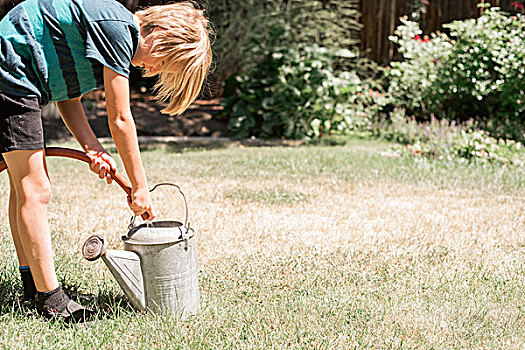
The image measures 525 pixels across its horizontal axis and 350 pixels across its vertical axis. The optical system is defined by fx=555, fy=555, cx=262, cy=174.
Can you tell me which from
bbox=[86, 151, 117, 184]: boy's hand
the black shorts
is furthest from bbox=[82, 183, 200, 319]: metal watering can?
the black shorts

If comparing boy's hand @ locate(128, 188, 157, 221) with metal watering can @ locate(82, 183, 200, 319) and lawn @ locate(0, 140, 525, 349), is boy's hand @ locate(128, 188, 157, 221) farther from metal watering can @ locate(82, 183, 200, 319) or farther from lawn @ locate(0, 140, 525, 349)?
lawn @ locate(0, 140, 525, 349)

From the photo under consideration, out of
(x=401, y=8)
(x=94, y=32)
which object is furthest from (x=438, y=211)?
(x=401, y=8)

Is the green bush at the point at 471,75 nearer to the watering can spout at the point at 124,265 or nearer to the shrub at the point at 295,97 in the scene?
the shrub at the point at 295,97

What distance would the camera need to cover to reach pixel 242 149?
6414 millimetres

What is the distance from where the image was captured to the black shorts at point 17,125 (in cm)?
189

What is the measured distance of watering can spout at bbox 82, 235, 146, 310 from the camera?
1897 mm

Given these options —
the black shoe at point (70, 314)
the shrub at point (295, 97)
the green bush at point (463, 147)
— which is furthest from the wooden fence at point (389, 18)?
the black shoe at point (70, 314)

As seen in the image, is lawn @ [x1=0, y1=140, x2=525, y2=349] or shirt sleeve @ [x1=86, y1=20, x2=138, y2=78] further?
lawn @ [x1=0, y1=140, x2=525, y2=349]

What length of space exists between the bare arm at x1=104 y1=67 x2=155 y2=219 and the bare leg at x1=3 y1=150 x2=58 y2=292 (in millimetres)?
300

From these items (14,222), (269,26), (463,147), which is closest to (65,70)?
(14,222)

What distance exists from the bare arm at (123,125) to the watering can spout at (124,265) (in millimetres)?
211

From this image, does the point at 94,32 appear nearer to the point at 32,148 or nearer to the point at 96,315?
the point at 32,148

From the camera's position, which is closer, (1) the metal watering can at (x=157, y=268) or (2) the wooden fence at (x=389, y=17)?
(1) the metal watering can at (x=157, y=268)

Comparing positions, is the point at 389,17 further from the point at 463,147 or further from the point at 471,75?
the point at 463,147
